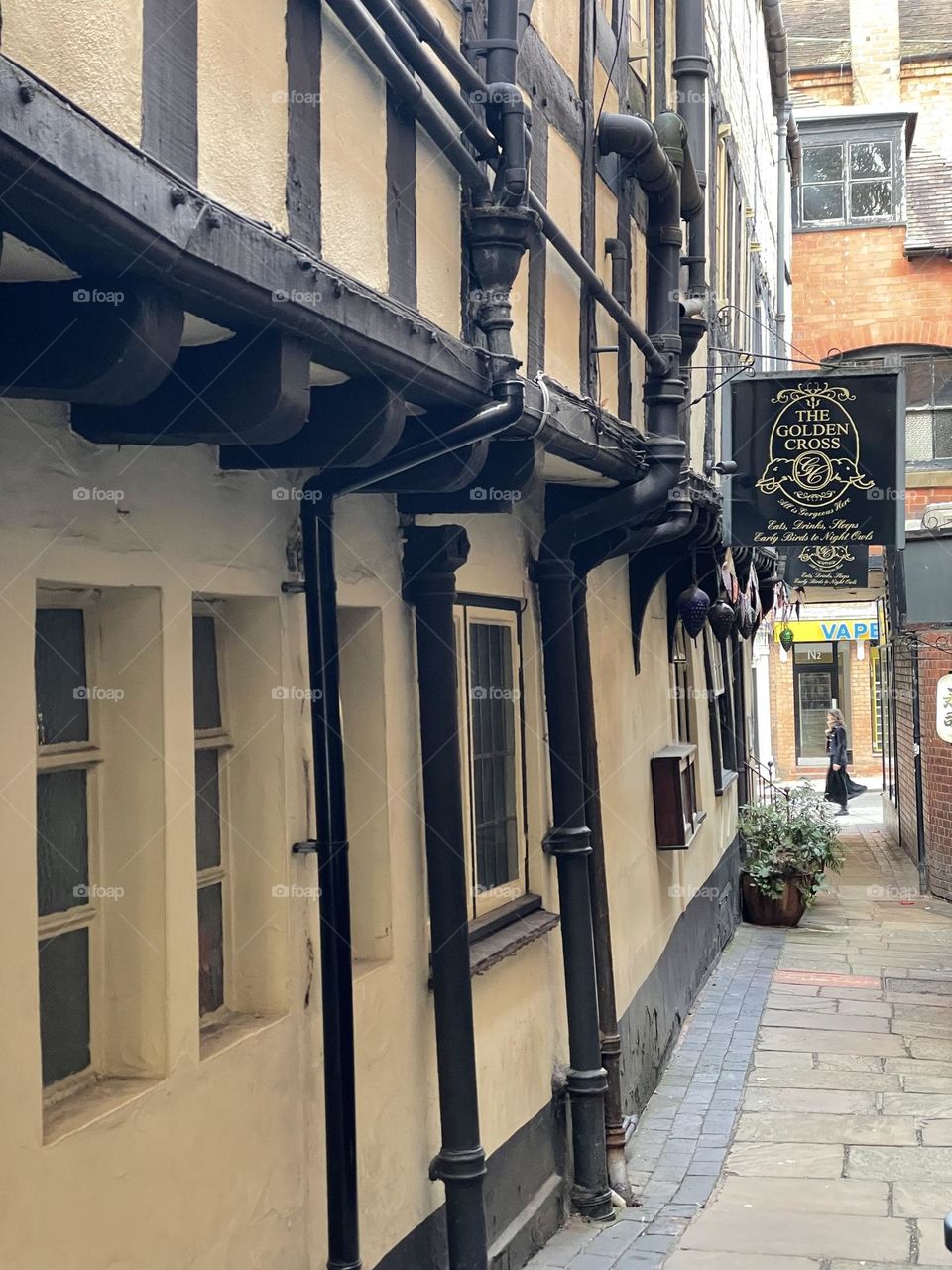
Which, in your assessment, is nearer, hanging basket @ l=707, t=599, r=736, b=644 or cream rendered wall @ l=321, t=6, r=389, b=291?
cream rendered wall @ l=321, t=6, r=389, b=291

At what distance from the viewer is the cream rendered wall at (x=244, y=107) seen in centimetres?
303

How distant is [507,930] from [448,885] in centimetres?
120

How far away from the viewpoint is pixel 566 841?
6.93 metres

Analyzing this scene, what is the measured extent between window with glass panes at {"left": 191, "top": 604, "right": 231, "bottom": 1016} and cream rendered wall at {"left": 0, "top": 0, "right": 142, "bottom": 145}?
1.75 m

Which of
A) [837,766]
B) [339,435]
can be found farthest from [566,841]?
[837,766]

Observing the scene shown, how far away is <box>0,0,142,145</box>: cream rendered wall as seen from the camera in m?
2.39

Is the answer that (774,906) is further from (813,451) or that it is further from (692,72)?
(692,72)

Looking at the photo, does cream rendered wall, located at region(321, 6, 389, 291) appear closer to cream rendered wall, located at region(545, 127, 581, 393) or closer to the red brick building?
cream rendered wall, located at region(545, 127, 581, 393)

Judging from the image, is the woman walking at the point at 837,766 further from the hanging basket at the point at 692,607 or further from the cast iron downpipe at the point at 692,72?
→ the cast iron downpipe at the point at 692,72

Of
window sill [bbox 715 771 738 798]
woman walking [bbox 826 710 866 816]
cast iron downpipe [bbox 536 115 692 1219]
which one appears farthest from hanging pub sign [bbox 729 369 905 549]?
woman walking [bbox 826 710 866 816]

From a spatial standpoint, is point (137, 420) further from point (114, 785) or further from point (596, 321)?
point (596, 321)

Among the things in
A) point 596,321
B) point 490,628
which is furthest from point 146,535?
point 596,321

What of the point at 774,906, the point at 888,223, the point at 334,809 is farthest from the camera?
the point at 888,223

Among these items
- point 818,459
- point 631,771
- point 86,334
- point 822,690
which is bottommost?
point 631,771
